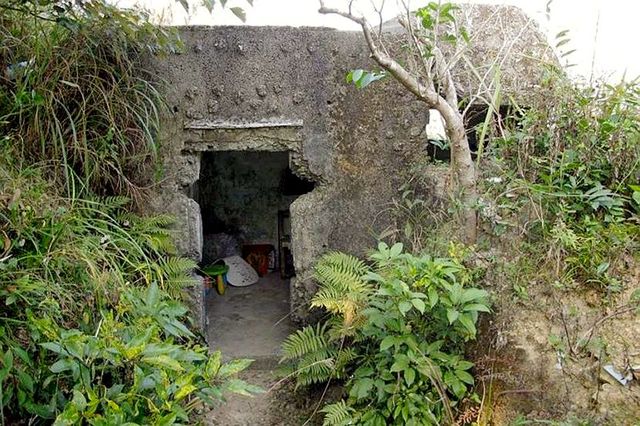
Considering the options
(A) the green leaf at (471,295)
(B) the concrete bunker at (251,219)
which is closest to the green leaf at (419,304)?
(A) the green leaf at (471,295)

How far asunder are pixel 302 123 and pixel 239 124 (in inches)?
20.2

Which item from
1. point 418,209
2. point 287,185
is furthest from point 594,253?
point 287,185

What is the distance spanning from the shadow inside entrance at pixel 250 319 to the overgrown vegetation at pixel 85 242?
2.55ft

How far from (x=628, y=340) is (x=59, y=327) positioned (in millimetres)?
3048

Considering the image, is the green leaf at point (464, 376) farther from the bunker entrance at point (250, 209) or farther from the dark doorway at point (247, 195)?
the dark doorway at point (247, 195)

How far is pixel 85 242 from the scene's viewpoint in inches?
119

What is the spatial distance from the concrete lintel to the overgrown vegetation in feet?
1.09

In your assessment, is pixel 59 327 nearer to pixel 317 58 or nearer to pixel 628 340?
pixel 317 58

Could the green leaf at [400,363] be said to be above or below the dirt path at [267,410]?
above

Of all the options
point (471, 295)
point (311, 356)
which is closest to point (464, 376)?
point (471, 295)

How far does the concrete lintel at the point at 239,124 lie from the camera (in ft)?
13.7

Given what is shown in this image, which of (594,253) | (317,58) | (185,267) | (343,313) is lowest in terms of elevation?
(343,313)

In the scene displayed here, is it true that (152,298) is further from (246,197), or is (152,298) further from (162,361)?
(246,197)

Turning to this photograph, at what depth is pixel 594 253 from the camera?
3242 mm
